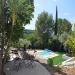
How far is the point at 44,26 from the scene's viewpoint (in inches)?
2205

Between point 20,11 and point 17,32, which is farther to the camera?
point 17,32

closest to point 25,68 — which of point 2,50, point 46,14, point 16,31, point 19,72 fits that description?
point 19,72

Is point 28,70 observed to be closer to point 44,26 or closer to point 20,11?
point 20,11

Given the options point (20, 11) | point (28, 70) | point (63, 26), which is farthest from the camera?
point (63, 26)

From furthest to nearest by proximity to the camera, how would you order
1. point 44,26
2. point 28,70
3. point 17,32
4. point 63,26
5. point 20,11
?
1. point 63,26
2. point 44,26
3. point 17,32
4. point 20,11
5. point 28,70

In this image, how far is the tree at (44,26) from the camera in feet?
178

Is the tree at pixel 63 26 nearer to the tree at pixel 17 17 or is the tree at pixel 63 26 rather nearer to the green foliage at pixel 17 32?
the green foliage at pixel 17 32

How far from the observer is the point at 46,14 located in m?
56.7

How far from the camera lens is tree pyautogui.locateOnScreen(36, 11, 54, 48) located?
5417cm

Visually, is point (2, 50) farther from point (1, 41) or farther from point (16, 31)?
point (16, 31)

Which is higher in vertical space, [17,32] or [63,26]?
[17,32]

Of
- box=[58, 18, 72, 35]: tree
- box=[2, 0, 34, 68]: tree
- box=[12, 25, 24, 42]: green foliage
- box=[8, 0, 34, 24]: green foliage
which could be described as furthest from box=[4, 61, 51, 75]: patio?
box=[58, 18, 72, 35]: tree

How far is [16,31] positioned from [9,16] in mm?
1296

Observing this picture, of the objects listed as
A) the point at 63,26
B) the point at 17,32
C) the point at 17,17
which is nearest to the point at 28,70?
the point at 17,32
